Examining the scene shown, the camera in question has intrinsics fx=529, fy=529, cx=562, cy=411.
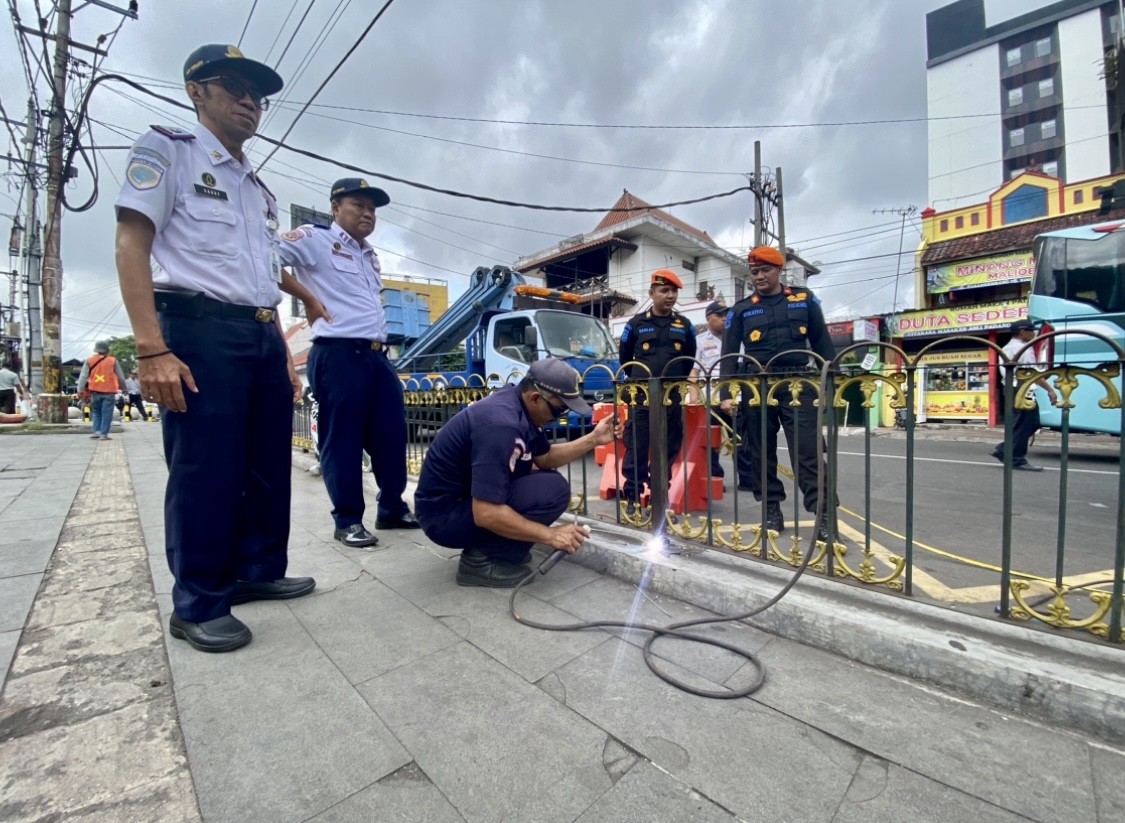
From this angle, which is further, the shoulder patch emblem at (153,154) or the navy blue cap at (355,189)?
the navy blue cap at (355,189)

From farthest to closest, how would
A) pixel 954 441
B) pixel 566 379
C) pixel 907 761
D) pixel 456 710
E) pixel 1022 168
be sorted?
1. pixel 1022 168
2. pixel 954 441
3. pixel 566 379
4. pixel 456 710
5. pixel 907 761

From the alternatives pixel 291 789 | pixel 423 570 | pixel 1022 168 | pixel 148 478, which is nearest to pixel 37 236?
pixel 148 478

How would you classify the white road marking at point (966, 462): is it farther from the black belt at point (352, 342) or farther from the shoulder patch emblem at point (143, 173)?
the shoulder patch emblem at point (143, 173)

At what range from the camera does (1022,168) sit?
103 ft

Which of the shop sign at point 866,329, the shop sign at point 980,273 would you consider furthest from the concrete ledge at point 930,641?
the shop sign at point 980,273

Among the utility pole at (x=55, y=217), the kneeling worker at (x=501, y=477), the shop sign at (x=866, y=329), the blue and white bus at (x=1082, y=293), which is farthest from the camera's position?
the shop sign at (x=866, y=329)

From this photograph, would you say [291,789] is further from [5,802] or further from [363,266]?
[363,266]

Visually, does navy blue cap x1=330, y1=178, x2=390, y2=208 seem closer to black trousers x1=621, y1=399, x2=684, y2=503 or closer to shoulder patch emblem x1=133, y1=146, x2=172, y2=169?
shoulder patch emblem x1=133, y1=146, x2=172, y2=169

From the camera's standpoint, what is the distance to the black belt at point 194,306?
5.92 feet

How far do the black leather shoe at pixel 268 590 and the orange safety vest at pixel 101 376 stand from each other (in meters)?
9.19

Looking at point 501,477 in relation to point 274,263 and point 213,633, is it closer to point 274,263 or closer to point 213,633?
point 213,633

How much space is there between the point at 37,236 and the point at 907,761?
70.3 feet

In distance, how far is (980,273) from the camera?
15984 mm

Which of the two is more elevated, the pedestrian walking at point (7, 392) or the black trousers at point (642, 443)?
the pedestrian walking at point (7, 392)
